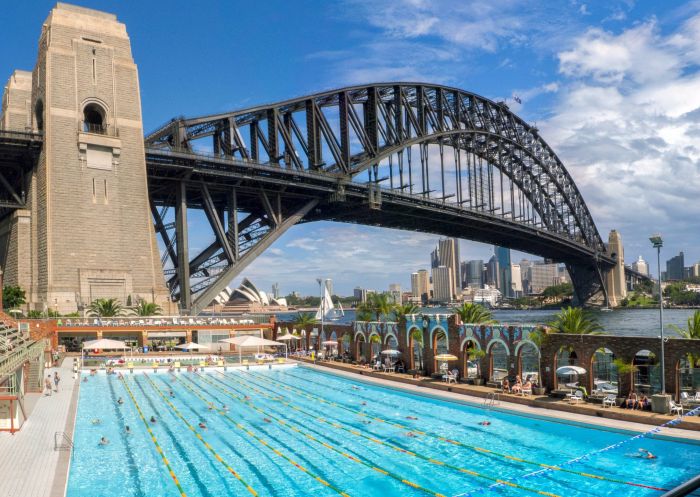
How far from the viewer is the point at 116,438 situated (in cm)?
2527

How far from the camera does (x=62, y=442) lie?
74.4ft

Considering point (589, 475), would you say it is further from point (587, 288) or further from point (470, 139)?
point (587, 288)

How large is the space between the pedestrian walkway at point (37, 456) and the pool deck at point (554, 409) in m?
17.0

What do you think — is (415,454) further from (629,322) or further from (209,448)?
(629,322)

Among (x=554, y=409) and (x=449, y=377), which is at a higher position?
(x=449, y=377)

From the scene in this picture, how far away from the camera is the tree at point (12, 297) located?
49.8 metres

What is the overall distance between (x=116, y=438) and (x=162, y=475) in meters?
6.09

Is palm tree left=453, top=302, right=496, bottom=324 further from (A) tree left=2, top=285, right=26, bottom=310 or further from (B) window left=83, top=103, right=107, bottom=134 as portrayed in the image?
(B) window left=83, top=103, right=107, bottom=134

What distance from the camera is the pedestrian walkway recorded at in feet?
56.4

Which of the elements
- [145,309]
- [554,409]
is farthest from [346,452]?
[145,309]

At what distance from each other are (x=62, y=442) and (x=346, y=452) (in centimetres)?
999

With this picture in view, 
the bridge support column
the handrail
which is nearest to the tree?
the bridge support column

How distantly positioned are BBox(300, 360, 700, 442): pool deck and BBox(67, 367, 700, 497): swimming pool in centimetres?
49

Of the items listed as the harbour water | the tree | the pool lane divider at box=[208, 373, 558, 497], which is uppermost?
the tree
